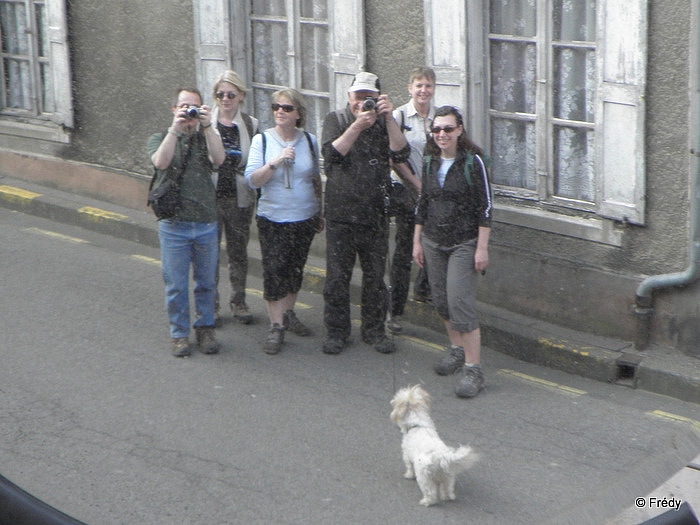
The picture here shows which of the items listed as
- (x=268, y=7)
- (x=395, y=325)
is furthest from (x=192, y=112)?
(x=268, y=7)

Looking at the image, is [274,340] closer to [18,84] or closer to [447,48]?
[447,48]

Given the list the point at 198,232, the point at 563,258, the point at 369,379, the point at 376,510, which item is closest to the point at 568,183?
the point at 563,258

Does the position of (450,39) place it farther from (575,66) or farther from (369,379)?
(369,379)

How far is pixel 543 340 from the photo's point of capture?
7.23 m

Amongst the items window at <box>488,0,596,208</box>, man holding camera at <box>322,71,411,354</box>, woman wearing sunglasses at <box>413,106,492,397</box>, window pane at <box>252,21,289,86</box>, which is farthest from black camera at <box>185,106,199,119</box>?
window pane at <box>252,21,289,86</box>

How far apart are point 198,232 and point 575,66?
3.11 m

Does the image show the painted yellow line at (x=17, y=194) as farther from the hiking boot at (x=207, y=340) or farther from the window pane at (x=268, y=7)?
the hiking boot at (x=207, y=340)

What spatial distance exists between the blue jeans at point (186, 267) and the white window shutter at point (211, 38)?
303 centimetres

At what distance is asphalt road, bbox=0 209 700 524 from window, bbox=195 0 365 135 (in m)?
2.31

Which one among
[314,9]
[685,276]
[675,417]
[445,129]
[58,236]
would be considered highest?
[314,9]

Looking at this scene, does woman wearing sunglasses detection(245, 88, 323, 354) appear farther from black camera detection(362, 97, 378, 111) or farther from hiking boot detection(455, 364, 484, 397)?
hiking boot detection(455, 364, 484, 397)

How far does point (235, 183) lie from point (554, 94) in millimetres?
2582

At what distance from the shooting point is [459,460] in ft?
16.1

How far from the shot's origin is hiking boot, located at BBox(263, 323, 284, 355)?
7.27m
